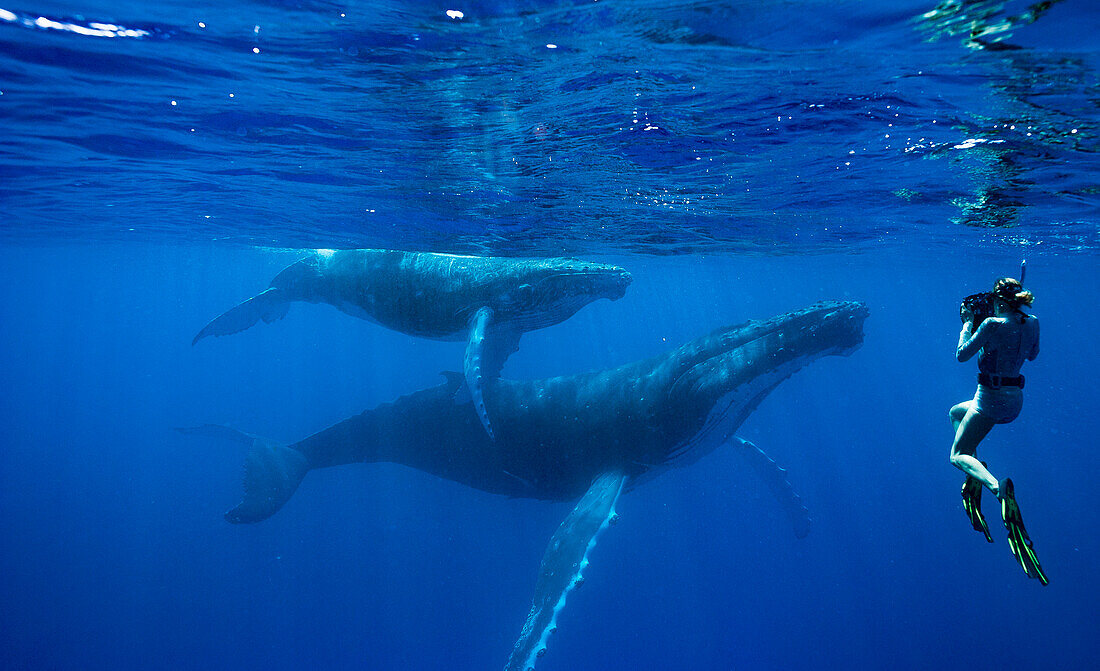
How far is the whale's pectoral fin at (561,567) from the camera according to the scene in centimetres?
720

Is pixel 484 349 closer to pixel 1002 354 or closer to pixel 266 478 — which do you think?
pixel 266 478

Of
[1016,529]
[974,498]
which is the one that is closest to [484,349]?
[974,498]

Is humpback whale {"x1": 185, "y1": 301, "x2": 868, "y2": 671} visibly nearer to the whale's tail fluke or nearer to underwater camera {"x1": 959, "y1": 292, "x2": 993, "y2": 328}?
the whale's tail fluke

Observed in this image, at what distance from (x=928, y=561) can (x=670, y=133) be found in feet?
124

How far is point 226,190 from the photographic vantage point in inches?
691

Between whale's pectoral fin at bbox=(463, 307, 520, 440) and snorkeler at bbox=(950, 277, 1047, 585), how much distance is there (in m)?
5.98

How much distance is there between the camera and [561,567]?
805 cm

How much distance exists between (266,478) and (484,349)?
5103 millimetres

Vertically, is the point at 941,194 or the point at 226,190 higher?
the point at 941,194

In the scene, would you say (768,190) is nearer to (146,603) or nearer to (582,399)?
(582,399)

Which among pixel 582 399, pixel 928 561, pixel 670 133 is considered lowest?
pixel 928 561

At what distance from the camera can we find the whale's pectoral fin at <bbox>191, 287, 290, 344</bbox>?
14.6m

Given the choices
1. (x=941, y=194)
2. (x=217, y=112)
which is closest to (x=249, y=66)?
(x=217, y=112)

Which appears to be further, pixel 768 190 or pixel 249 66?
pixel 768 190
